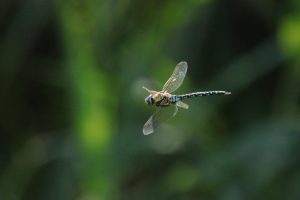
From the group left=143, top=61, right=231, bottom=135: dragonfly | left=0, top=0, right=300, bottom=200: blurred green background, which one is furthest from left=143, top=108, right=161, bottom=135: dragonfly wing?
left=0, top=0, right=300, bottom=200: blurred green background

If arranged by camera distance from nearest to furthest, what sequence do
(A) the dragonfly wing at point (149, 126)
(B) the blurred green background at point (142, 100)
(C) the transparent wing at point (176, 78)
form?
(A) the dragonfly wing at point (149, 126)
(C) the transparent wing at point (176, 78)
(B) the blurred green background at point (142, 100)

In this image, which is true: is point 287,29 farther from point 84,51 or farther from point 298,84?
point 84,51

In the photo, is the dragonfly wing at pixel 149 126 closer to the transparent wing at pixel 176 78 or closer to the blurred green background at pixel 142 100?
the transparent wing at pixel 176 78

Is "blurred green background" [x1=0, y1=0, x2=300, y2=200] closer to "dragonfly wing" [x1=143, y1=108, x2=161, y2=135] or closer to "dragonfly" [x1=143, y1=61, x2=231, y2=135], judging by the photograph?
"dragonfly" [x1=143, y1=61, x2=231, y2=135]

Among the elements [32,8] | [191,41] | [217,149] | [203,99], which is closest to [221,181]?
[217,149]

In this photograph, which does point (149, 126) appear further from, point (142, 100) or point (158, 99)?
point (142, 100)

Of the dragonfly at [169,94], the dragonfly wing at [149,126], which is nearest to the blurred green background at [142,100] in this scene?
the dragonfly at [169,94]
